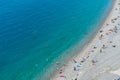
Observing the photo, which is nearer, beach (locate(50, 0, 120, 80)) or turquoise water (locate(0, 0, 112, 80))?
beach (locate(50, 0, 120, 80))

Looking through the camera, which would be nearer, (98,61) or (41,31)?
(98,61)

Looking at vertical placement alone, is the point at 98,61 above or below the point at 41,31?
below

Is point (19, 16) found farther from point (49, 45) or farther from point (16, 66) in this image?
point (16, 66)

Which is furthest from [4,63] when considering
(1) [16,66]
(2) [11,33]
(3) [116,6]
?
(3) [116,6]
